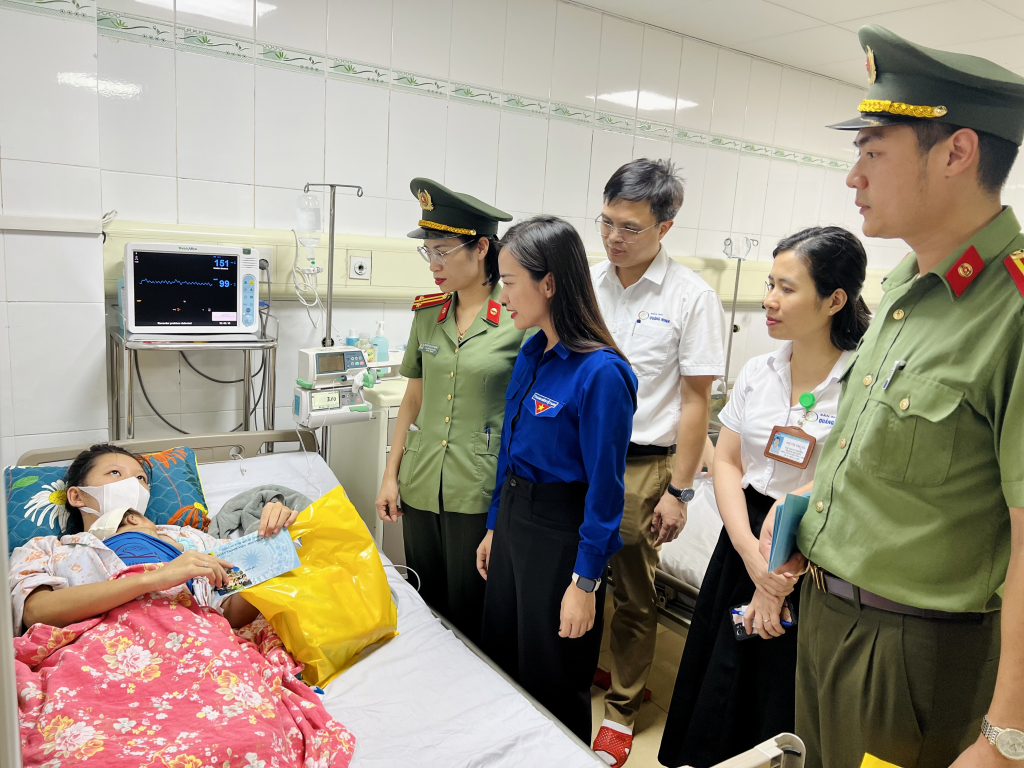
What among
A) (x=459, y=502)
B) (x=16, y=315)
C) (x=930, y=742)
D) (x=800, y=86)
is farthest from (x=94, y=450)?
(x=800, y=86)

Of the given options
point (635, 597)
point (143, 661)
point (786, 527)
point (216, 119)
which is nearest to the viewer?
point (786, 527)

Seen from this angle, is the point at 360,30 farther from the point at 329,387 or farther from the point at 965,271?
the point at 965,271

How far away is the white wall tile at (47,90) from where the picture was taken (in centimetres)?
220

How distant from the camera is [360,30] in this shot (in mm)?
3068

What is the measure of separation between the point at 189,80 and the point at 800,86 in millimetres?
3935

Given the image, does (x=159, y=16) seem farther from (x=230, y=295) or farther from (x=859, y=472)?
(x=859, y=472)

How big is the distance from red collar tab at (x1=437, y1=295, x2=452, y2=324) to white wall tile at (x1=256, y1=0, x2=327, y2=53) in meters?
1.57

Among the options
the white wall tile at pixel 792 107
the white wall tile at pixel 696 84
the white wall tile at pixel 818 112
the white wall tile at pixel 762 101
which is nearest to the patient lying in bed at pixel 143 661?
the white wall tile at pixel 696 84

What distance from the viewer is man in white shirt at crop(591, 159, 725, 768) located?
216 centimetres

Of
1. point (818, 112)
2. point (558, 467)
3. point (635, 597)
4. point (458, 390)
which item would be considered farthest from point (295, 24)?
point (818, 112)

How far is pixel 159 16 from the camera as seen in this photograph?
265cm

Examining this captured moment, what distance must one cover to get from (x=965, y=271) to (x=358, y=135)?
8.79ft

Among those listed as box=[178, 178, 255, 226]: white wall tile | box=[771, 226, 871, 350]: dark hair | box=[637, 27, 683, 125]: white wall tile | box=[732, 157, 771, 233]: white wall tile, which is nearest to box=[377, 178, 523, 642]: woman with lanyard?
box=[771, 226, 871, 350]: dark hair

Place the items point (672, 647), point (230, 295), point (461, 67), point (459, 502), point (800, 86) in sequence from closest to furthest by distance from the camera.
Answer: point (459, 502), point (230, 295), point (672, 647), point (461, 67), point (800, 86)
